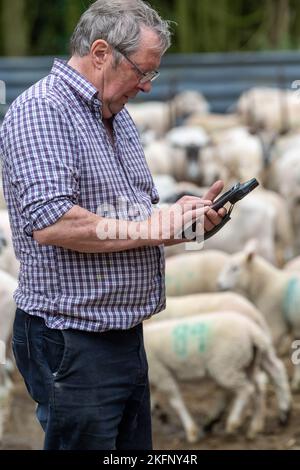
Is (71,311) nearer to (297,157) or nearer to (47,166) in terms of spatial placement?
(47,166)

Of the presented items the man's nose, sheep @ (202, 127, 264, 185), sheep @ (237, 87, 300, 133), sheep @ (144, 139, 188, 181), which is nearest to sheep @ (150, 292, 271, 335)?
the man's nose

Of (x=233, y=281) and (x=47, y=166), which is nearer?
(x=47, y=166)

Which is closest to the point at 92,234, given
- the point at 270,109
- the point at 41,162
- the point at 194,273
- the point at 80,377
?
the point at 41,162

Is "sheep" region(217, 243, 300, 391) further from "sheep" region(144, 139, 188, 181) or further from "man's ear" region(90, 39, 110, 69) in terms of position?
"sheep" region(144, 139, 188, 181)

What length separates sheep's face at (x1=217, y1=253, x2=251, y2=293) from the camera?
624cm

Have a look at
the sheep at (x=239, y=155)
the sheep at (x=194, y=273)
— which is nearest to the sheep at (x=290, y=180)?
the sheep at (x=239, y=155)

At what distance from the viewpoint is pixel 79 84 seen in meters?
2.70

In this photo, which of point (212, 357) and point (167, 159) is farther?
point (167, 159)

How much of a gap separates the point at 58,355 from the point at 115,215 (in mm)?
404

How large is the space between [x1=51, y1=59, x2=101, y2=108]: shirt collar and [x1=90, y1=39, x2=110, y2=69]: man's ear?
6cm

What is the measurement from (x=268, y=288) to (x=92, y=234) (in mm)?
3831

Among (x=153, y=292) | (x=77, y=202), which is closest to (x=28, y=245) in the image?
(x=77, y=202)

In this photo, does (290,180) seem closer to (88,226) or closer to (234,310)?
(234,310)

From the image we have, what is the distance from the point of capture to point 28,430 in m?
5.23
